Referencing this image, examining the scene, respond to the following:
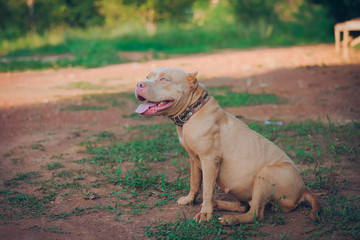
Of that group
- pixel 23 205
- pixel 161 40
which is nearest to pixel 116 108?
pixel 23 205

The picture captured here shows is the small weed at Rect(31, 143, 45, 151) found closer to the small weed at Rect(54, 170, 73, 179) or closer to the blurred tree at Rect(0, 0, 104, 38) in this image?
the small weed at Rect(54, 170, 73, 179)

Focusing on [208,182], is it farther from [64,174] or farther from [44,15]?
[44,15]

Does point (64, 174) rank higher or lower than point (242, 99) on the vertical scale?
lower

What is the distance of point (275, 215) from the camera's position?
346cm

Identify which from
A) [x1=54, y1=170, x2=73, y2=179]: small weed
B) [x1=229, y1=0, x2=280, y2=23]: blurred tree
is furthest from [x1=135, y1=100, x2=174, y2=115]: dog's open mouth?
[x1=229, y1=0, x2=280, y2=23]: blurred tree

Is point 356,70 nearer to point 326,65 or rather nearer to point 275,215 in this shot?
point 326,65

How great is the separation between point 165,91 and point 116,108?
4.57 meters

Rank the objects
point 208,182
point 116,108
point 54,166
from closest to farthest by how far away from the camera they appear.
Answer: point 208,182 < point 54,166 < point 116,108

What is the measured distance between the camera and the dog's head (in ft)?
11.0

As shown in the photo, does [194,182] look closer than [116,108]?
Yes

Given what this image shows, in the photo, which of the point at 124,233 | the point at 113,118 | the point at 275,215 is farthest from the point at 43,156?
the point at 275,215

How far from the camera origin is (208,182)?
11.1 ft

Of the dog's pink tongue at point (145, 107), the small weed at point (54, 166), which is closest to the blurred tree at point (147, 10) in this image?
the small weed at point (54, 166)

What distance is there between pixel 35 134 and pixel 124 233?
368cm
